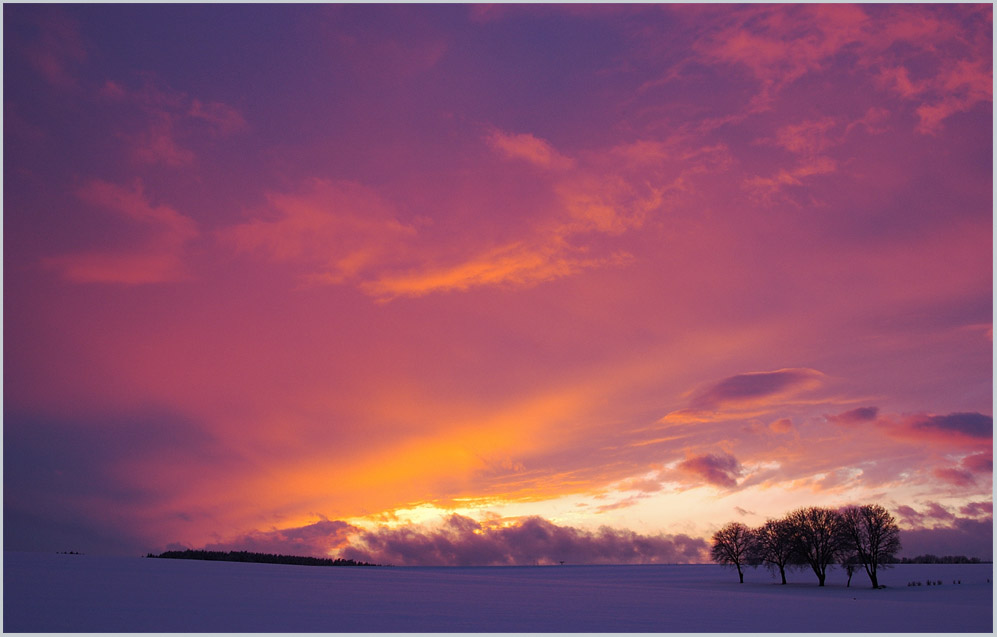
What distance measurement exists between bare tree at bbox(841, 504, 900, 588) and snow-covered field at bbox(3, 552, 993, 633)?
1149 inches

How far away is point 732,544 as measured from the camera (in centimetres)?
9656

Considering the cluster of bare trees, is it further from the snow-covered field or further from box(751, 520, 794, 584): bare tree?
the snow-covered field

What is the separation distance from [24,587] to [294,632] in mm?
15540

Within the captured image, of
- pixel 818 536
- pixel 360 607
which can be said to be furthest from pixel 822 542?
pixel 360 607

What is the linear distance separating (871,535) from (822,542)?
5.90 meters

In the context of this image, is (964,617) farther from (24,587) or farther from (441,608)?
(24,587)

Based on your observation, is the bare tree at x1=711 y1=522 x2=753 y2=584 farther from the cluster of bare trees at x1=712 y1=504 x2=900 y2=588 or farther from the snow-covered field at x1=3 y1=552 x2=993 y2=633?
the snow-covered field at x1=3 y1=552 x2=993 y2=633

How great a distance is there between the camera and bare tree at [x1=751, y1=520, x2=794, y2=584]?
88.3 m

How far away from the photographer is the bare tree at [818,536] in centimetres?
8425

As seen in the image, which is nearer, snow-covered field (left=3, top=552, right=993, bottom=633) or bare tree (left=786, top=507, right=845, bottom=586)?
snow-covered field (left=3, top=552, right=993, bottom=633)

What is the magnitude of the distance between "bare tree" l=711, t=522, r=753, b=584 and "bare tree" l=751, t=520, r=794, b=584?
1.89m

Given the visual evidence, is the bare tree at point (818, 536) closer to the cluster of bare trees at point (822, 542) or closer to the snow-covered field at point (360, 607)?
the cluster of bare trees at point (822, 542)

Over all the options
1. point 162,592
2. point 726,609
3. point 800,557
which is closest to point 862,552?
point 800,557

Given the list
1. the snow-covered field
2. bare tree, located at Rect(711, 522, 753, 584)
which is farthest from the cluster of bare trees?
the snow-covered field
